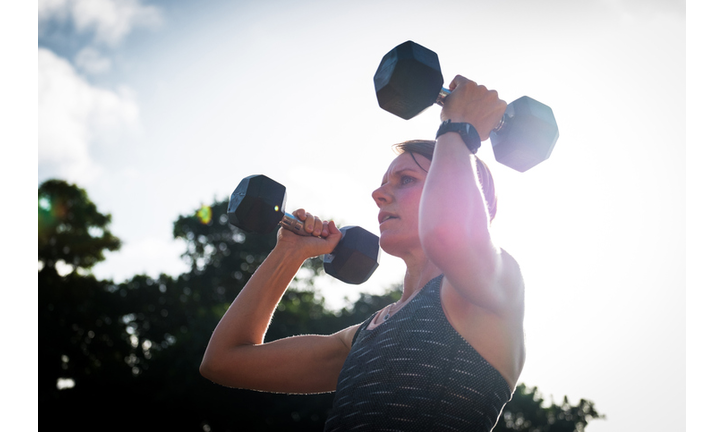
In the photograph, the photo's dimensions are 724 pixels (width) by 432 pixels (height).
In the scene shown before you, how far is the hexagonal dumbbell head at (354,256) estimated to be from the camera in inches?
91.3

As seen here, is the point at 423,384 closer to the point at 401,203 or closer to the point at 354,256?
the point at 401,203

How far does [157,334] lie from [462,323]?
20.9 m

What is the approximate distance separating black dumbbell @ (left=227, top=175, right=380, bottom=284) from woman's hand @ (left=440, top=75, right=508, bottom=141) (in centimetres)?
93

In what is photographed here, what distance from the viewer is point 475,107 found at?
156cm

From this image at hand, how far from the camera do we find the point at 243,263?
790 inches

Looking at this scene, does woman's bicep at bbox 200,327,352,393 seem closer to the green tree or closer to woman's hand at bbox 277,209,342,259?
woman's hand at bbox 277,209,342,259

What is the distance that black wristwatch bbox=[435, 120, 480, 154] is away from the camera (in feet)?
4.71

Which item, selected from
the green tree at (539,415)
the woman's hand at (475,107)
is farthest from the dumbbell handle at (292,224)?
the green tree at (539,415)

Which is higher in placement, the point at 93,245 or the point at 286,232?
the point at 93,245

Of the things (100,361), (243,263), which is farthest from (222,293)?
(100,361)

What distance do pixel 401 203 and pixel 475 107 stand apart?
0.53m

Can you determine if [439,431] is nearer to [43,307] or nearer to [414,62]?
[414,62]

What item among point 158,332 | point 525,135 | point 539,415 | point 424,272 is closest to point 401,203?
point 424,272

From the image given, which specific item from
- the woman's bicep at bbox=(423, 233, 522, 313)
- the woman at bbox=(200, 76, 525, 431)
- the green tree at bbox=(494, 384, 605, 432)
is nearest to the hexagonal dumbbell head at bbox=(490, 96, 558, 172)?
the woman at bbox=(200, 76, 525, 431)
